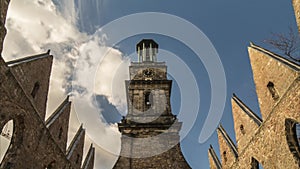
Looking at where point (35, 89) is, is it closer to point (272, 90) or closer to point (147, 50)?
point (272, 90)

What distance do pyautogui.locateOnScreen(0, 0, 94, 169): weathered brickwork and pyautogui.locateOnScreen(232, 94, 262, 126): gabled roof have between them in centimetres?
1015

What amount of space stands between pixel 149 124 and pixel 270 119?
1286 cm

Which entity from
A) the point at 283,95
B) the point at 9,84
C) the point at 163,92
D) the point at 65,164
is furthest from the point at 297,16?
the point at 163,92

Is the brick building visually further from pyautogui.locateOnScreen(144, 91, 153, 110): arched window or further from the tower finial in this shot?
the tower finial

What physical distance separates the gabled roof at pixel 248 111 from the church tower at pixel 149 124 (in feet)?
24.8

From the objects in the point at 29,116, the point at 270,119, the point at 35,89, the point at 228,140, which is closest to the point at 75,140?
the point at 35,89

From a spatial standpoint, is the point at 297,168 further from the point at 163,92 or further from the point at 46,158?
the point at 163,92

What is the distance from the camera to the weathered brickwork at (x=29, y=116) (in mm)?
9922

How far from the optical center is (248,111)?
48.4ft

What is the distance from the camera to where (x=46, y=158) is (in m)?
13.4

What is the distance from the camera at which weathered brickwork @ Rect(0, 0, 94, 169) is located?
9922mm

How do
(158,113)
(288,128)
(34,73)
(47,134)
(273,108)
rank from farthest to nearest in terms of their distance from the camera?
(158,113) → (47,134) → (34,73) → (273,108) → (288,128)

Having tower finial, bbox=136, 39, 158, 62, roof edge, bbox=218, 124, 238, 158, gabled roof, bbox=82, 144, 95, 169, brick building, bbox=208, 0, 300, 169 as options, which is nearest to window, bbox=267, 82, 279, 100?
brick building, bbox=208, 0, 300, 169

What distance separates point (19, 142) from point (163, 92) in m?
16.4
